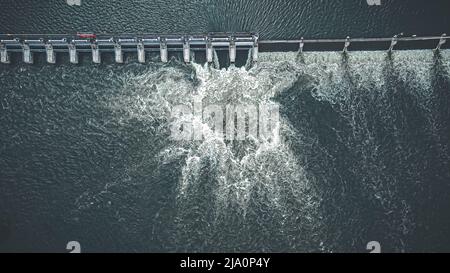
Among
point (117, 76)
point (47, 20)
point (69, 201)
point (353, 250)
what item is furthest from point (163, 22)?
point (353, 250)

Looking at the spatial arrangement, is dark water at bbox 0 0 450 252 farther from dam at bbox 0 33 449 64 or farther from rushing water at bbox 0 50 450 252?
dam at bbox 0 33 449 64

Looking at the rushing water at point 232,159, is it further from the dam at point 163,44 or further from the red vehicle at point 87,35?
the red vehicle at point 87,35

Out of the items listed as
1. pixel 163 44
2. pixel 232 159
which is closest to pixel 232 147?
pixel 232 159

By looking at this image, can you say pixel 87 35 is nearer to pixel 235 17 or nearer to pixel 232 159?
pixel 235 17

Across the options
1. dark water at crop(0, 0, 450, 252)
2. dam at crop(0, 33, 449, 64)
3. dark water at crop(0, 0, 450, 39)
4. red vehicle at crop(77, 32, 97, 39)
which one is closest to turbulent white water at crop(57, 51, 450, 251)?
dark water at crop(0, 0, 450, 252)

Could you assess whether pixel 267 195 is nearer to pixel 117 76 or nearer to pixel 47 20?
pixel 117 76

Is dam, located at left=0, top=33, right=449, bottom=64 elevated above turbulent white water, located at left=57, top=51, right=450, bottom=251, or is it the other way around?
dam, located at left=0, top=33, right=449, bottom=64

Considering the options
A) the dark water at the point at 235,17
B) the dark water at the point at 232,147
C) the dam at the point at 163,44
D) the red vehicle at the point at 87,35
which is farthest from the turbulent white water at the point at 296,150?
the red vehicle at the point at 87,35

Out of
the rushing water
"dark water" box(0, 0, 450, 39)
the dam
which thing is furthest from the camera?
"dark water" box(0, 0, 450, 39)
